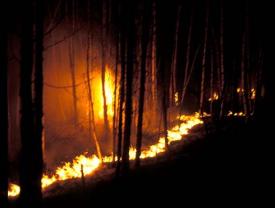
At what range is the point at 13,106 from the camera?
17.0m

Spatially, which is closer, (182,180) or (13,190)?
(182,180)

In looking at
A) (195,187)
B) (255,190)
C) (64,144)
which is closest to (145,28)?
(195,187)

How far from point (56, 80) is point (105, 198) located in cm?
→ 1456

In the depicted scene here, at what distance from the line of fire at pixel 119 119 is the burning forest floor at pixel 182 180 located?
3 centimetres

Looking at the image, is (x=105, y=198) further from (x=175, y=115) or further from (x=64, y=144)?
(x=175, y=115)

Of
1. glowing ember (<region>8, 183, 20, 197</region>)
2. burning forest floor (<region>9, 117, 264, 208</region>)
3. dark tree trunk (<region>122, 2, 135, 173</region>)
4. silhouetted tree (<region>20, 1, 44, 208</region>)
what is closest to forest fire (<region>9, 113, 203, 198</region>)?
glowing ember (<region>8, 183, 20, 197</region>)

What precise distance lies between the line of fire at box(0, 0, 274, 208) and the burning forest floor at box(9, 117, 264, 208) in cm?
3

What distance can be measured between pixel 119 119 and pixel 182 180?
3134 millimetres

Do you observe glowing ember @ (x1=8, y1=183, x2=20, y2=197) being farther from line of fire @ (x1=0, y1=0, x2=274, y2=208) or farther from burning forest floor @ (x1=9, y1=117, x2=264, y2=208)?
burning forest floor @ (x1=9, y1=117, x2=264, y2=208)

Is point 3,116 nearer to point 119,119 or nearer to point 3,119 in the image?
point 3,119

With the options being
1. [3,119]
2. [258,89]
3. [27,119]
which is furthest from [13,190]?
[258,89]

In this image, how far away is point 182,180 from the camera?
9586 millimetres

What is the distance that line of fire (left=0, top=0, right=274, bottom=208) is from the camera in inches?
286

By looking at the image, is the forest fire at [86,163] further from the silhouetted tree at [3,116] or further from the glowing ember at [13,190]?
the silhouetted tree at [3,116]
